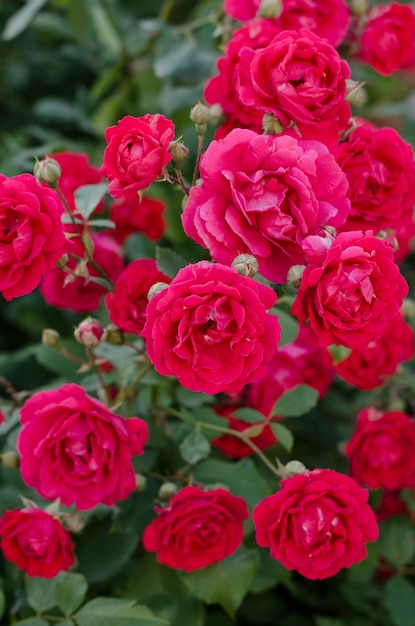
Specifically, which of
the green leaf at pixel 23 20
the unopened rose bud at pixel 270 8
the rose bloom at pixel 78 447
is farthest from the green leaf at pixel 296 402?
the green leaf at pixel 23 20

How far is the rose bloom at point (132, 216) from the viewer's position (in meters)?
1.21

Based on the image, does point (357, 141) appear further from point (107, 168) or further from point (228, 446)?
point (228, 446)

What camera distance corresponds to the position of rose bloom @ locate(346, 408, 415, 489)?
111 centimetres

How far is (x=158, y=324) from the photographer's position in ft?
2.31

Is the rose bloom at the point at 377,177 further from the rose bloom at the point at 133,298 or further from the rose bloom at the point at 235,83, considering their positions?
the rose bloom at the point at 133,298

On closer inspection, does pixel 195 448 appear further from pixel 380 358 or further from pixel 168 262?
pixel 380 358

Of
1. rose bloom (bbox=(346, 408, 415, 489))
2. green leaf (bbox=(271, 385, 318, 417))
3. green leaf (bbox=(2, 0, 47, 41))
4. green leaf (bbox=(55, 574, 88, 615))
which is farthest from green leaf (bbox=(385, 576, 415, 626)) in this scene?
green leaf (bbox=(2, 0, 47, 41))

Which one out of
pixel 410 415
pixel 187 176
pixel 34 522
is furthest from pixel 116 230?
pixel 410 415

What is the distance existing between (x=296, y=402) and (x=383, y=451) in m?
0.18

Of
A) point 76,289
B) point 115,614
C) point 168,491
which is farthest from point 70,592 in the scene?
point 76,289

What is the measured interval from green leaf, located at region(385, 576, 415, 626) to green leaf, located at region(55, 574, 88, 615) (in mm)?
537

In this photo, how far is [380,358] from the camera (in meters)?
1.14

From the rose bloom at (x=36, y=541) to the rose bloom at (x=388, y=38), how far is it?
870 mm

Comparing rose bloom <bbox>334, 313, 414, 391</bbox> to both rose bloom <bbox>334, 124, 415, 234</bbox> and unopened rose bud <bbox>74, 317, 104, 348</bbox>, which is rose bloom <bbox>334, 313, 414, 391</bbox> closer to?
rose bloom <bbox>334, 124, 415, 234</bbox>
